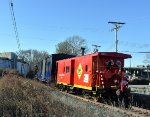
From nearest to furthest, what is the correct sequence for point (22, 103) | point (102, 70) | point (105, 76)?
point (22, 103), point (105, 76), point (102, 70)

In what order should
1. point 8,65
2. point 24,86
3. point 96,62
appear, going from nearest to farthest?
1. point 24,86
2. point 96,62
3. point 8,65

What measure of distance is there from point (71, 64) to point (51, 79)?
1058 centimetres

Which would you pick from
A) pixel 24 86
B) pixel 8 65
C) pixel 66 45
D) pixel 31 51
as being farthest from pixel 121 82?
pixel 31 51

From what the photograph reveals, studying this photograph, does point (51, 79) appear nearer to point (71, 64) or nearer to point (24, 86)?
point (71, 64)

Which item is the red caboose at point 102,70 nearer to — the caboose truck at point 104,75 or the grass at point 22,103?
the caboose truck at point 104,75

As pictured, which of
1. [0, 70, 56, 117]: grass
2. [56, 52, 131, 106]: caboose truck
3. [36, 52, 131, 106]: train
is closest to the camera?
[0, 70, 56, 117]: grass

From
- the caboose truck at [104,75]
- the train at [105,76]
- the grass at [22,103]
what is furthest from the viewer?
the caboose truck at [104,75]

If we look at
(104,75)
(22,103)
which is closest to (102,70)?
(104,75)

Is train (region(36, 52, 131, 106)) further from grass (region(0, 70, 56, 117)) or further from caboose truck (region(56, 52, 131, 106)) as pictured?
grass (region(0, 70, 56, 117))

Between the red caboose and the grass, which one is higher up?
the red caboose

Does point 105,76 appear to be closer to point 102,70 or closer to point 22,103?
point 102,70

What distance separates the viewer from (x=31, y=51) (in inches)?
6575

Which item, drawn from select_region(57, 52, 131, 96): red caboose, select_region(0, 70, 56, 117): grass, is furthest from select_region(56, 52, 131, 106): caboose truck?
select_region(0, 70, 56, 117): grass

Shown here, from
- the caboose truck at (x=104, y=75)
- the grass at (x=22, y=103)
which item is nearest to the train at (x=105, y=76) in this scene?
the caboose truck at (x=104, y=75)
